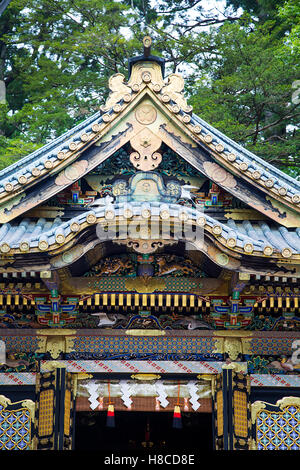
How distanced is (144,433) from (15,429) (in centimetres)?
408

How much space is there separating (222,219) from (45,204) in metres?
2.53

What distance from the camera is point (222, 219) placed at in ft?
27.1

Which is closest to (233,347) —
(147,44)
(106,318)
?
(106,318)

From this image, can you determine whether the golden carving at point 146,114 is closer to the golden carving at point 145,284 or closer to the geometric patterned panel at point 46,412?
the golden carving at point 145,284

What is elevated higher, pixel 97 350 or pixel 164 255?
pixel 164 255

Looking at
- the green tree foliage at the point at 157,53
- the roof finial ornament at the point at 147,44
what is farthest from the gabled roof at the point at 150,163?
the green tree foliage at the point at 157,53

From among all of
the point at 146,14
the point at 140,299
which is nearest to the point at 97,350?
the point at 140,299

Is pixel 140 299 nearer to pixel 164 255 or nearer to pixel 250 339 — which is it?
pixel 164 255

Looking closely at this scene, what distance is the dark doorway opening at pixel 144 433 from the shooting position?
11.1 m

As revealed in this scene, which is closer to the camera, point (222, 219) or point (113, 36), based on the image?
point (222, 219)

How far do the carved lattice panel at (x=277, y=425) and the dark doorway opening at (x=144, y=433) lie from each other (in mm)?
3431

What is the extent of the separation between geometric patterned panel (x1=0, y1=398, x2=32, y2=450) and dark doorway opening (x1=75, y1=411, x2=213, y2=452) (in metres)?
3.30

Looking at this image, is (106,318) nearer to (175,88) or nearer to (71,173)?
(71,173)

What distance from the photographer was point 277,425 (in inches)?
308
